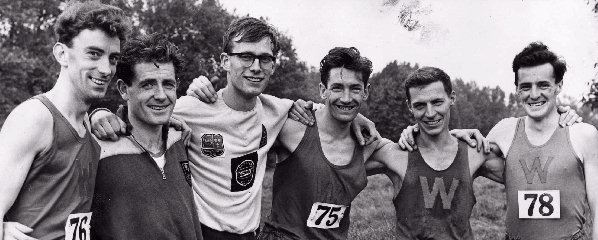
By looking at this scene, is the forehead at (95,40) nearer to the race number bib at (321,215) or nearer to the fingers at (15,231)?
the fingers at (15,231)

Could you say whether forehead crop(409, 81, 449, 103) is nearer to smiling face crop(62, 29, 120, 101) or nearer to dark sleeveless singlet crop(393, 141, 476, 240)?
dark sleeveless singlet crop(393, 141, 476, 240)

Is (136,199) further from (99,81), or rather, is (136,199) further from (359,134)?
(359,134)

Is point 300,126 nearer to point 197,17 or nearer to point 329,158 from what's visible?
point 329,158

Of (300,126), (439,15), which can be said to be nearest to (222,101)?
(300,126)

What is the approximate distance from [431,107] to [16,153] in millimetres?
2966

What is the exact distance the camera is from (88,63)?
11.3ft

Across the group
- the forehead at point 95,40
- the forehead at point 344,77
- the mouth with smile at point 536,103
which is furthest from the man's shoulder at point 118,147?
the mouth with smile at point 536,103

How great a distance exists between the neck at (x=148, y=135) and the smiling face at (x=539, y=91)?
2.77 metres

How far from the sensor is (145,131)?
384 centimetres

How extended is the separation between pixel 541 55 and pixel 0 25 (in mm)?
24779

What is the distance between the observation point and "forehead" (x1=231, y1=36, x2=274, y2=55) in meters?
4.41

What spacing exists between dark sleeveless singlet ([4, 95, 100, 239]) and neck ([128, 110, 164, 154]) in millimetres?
432

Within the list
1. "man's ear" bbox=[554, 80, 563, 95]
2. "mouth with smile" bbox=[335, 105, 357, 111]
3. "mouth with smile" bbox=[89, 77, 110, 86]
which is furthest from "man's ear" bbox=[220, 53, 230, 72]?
"man's ear" bbox=[554, 80, 563, 95]

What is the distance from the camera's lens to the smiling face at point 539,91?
4496mm
